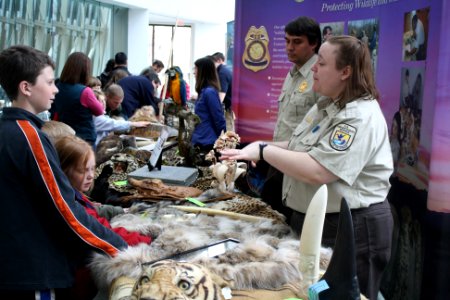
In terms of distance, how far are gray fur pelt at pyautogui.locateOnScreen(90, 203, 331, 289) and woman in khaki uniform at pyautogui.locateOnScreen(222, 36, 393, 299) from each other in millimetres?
205

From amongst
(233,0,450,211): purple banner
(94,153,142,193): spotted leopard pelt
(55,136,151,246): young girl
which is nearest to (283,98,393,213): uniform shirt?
(233,0,450,211): purple banner

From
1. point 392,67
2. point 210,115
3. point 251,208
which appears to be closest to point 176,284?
point 251,208

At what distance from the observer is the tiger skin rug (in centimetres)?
153

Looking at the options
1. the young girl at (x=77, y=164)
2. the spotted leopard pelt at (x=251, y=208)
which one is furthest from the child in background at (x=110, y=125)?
the young girl at (x=77, y=164)

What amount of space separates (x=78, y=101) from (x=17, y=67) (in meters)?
2.07

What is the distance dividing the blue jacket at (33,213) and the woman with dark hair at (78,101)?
217cm

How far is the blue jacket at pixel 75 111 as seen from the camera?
12.3 ft

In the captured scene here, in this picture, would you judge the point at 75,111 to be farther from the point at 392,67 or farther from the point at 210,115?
the point at 392,67

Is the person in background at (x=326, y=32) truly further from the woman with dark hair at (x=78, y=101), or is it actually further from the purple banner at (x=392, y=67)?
the woman with dark hair at (x=78, y=101)

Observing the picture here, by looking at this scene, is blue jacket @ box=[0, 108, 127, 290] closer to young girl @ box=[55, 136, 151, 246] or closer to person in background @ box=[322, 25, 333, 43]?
young girl @ box=[55, 136, 151, 246]

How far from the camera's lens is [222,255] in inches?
64.8

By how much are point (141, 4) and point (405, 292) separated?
9.94 meters

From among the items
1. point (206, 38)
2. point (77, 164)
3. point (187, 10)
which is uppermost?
point (187, 10)

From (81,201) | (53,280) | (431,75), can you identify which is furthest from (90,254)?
(431,75)
